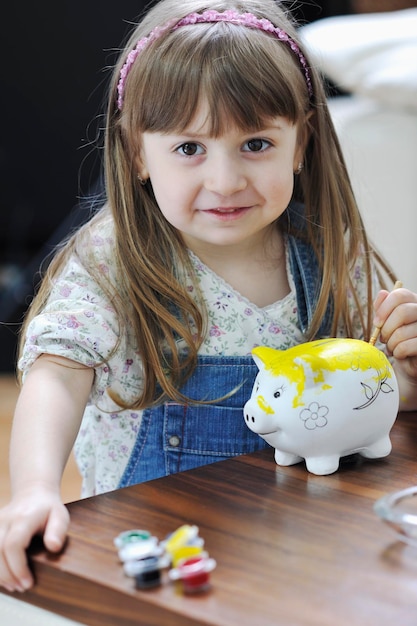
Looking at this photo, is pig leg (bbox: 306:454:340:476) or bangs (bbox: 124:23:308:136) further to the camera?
bangs (bbox: 124:23:308:136)

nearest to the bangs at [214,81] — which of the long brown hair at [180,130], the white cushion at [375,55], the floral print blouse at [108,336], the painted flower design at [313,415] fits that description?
the long brown hair at [180,130]

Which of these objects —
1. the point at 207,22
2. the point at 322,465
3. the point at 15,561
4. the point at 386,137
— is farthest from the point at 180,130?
the point at 386,137

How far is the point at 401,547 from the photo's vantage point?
0.65 meters

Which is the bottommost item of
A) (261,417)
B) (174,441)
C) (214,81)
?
(174,441)

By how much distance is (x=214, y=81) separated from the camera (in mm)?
909

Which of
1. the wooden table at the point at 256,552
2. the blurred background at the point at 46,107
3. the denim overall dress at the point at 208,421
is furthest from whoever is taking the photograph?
the blurred background at the point at 46,107

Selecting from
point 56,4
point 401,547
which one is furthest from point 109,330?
point 56,4

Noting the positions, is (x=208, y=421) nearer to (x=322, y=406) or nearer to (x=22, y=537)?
(x=322, y=406)

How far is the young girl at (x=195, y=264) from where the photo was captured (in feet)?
3.01

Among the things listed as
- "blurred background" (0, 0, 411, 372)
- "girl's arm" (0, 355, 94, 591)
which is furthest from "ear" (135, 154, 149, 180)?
"blurred background" (0, 0, 411, 372)

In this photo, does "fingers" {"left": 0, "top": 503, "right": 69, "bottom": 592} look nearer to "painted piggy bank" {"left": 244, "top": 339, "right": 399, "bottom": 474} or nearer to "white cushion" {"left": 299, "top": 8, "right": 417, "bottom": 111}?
"painted piggy bank" {"left": 244, "top": 339, "right": 399, "bottom": 474}

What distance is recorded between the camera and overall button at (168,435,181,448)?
1.03 meters

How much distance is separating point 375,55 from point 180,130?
1.01 meters

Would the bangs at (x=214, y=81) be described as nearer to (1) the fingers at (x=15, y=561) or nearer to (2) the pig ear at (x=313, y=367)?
(2) the pig ear at (x=313, y=367)
